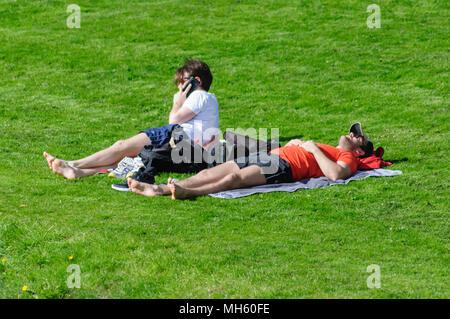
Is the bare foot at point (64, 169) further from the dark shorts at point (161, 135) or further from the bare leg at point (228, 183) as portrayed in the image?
the bare leg at point (228, 183)

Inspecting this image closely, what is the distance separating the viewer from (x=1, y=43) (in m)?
18.0

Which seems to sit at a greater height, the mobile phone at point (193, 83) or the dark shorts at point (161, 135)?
the mobile phone at point (193, 83)

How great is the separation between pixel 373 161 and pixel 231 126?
3.98 m

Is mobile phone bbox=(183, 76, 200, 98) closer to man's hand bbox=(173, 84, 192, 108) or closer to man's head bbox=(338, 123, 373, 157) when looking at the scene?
man's hand bbox=(173, 84, 192, 108)

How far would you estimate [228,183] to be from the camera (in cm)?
806

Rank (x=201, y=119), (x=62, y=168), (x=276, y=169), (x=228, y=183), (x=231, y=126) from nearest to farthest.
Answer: (x=228, y=183), (x=276, y=169), (x=62, y=168), (x=201, y=119), (x=231, y=126)

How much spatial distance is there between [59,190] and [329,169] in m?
3.81

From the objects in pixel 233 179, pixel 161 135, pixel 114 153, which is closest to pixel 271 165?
pixel 233 179

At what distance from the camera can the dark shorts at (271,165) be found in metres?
8.32

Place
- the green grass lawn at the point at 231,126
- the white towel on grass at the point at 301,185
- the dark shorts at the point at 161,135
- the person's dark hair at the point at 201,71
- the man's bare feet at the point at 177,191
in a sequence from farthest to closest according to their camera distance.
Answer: the person's dark hair at the point at 201,71 → the dark shorts at the point at 161,135 → the white towel on grass at the point at 301,185 → the man's bare feet at the point at 177,191 → the green grass lawn at the point at 231,126

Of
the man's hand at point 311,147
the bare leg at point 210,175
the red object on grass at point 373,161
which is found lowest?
the red object on grass at point 373,161

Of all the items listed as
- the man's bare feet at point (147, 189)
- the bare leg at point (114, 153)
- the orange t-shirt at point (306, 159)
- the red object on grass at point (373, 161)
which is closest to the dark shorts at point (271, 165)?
the orange t-shirt at point (306, 159)

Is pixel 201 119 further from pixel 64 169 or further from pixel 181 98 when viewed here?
pixel 64 169

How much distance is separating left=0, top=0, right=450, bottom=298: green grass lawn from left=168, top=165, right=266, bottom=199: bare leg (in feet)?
0.45
